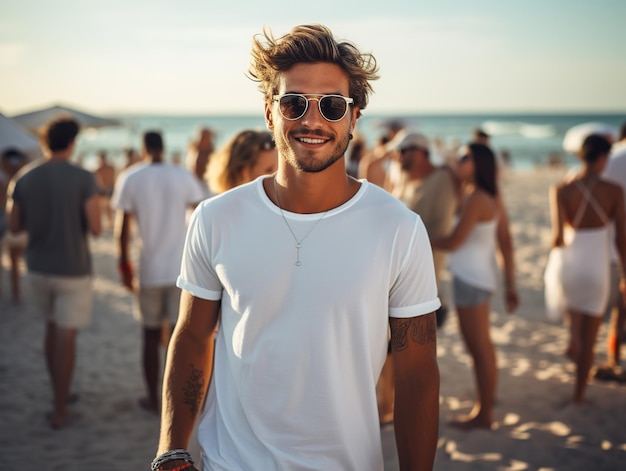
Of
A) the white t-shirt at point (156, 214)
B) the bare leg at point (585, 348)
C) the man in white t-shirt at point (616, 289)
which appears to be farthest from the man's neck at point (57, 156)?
the man in white t-shirt at point (616, 289)

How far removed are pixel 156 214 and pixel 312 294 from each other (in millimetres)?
3304

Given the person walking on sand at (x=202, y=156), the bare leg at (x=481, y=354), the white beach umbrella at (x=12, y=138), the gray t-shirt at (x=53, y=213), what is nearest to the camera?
the bare leg at (x=481, y=354)

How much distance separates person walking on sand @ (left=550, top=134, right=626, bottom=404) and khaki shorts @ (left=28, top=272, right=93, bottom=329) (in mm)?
3782

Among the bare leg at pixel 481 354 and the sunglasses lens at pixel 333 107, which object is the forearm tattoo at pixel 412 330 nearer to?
the sunglasses lens at pixel 333 107

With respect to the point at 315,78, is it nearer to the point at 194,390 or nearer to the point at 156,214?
the point at 194,390

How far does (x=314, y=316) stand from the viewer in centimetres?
175

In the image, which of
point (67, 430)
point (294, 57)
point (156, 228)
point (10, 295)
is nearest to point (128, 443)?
point (67, 430)

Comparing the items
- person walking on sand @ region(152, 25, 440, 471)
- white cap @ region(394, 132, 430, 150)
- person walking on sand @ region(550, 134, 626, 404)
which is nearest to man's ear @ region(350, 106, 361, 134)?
person walking on sand @ region(152, 25, 440, 471)

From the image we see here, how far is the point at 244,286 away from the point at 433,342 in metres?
0.63

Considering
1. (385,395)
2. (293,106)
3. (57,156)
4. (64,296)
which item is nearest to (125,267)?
(64,296)

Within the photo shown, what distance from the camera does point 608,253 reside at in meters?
4.76

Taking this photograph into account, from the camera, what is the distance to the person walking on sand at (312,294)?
176 centimetres

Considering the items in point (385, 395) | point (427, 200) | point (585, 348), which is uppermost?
point (427, 200)

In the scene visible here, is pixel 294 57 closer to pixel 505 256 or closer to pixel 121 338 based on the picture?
pixel 505 256
